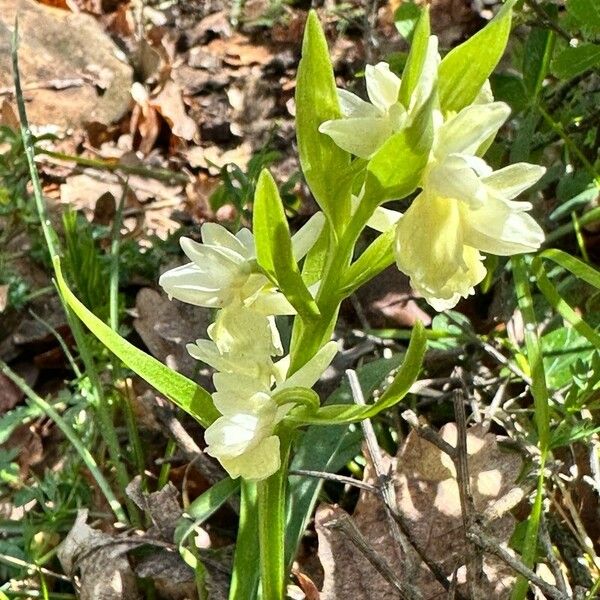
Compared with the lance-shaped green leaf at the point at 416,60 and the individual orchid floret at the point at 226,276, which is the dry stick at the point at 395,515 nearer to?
the individual orchid floret at the point at 226,276

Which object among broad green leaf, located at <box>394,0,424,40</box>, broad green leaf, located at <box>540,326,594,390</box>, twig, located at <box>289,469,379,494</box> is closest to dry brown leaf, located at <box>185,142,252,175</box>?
broad green leaf, located at <box>394,0,424,40</box>

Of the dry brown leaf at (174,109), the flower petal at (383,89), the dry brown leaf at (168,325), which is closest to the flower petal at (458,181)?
the flower petal at (383,89)

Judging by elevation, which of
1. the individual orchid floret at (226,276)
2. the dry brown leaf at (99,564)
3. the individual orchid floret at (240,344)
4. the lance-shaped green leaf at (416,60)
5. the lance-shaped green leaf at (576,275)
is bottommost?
the dry brown leaf at (99,564)

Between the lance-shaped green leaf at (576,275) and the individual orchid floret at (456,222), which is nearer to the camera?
the individual orchid floret at (456,222)

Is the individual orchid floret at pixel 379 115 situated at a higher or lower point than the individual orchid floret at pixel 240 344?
higher

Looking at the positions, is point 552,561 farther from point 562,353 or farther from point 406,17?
point 406,17

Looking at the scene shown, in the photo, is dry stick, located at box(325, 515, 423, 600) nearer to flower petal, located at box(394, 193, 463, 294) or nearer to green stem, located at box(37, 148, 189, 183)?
flower petal, located at box(394, 193, 463, 294)

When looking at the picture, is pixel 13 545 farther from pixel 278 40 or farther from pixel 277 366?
pixel 278 40
